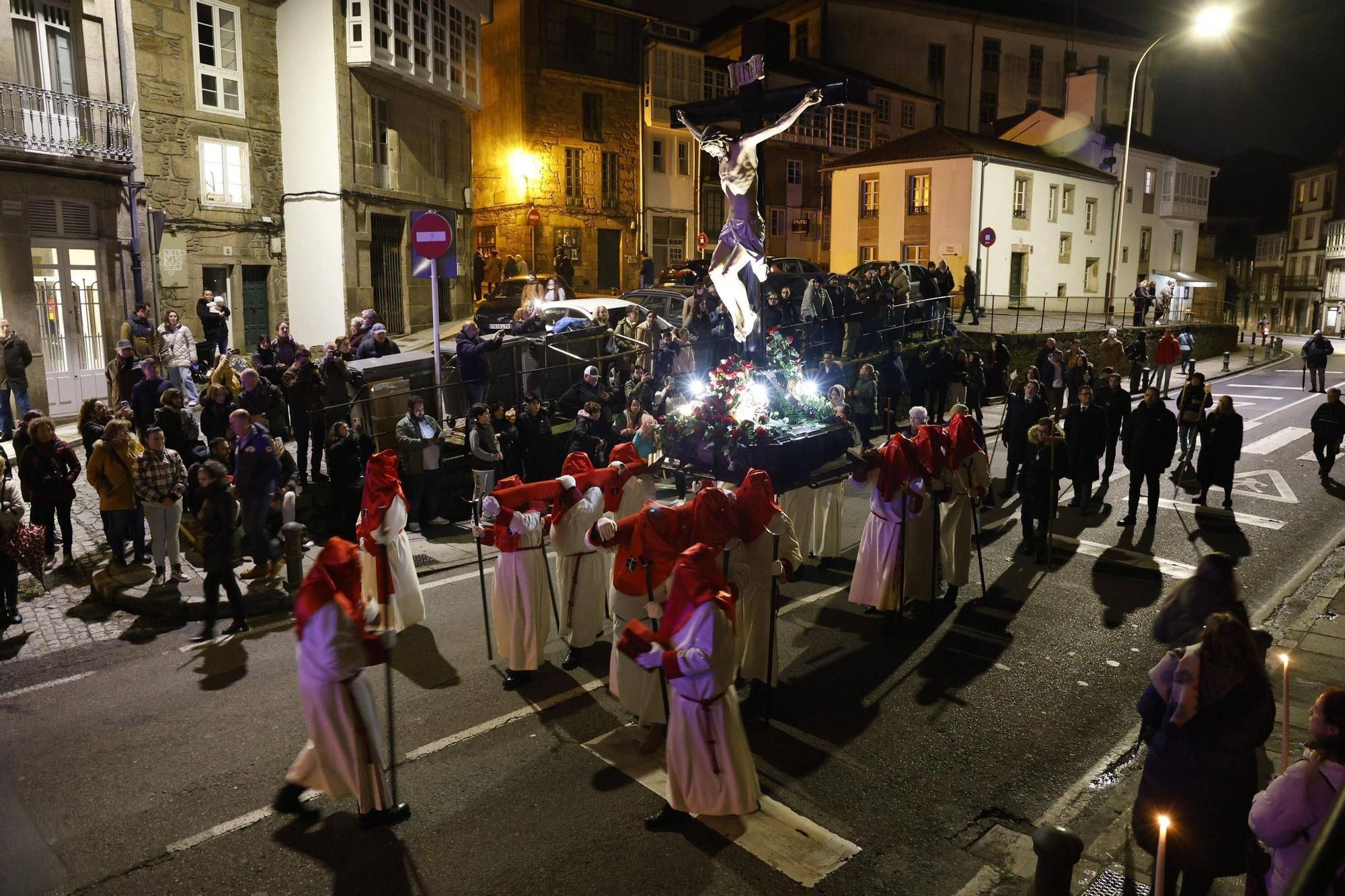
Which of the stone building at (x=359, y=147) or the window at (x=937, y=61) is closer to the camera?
the stone building at (x=359, y=147)

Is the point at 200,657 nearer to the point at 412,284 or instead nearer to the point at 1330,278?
the point at 412,284

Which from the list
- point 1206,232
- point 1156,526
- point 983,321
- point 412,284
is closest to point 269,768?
point 1156,526

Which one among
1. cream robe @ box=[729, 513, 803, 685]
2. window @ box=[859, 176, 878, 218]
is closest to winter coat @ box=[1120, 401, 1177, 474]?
cream robe @ box=[729, 513, 803, 685]

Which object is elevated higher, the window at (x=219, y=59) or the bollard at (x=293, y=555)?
the window at (x=219, y=59)

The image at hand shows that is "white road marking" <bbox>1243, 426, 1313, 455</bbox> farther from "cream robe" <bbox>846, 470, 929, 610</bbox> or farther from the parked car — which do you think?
the parked car

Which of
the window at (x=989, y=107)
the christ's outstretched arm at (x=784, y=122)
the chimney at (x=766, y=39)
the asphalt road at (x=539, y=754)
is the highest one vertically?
the chimney at (x=766, y=39)

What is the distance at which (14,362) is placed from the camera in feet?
48.8

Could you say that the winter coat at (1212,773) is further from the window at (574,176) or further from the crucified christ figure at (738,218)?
the window at (574,176)

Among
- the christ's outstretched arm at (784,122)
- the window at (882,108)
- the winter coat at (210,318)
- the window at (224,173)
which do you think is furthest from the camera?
the window at (882,108)

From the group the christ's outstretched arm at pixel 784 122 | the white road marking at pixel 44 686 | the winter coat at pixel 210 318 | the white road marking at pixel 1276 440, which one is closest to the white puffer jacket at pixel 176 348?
the winter coat at pixel 210 318

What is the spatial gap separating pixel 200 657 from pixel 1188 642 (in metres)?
7.78

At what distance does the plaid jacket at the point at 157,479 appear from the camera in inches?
389

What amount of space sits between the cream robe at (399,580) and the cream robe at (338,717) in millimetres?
2956

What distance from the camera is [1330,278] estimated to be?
6166 cm
